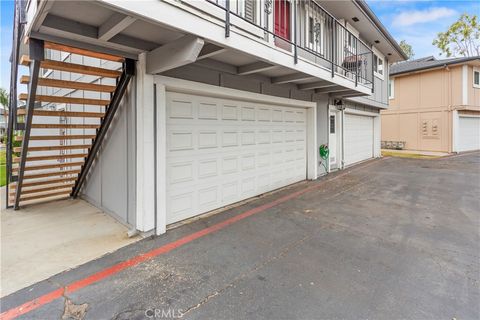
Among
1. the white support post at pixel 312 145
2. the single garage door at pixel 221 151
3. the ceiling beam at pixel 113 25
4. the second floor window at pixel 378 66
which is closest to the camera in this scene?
the ceiling beam at pixel 113 25

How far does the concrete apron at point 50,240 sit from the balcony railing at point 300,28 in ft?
13.6

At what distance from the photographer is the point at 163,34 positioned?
11.2 ft

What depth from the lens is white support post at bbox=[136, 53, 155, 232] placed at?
3777mm

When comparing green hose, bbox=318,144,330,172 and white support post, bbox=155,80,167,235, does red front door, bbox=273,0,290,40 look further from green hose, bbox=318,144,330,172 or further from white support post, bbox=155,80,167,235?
white support post, bbox=155,80,167,235

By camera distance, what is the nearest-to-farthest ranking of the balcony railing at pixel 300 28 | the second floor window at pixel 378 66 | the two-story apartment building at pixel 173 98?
the two-story apartment building at pixel 173 98 → the balcony railing at pixel 300 28 → the second floor window at pixel 378 66

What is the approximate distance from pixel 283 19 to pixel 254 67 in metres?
2.78

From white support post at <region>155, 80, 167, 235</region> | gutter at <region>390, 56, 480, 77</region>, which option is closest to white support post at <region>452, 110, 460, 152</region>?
gutter at <region>390, 56, 480, 77</region>

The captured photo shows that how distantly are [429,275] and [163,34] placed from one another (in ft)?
14.4

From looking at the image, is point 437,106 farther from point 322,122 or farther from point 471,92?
point 322,122

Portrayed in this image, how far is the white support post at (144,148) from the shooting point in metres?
3.78

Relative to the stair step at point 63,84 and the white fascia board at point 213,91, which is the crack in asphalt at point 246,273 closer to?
the white fascia board at point 213,91

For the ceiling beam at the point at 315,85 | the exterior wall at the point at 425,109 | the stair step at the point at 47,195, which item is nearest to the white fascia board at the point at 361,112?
the ceiling beam at the point at 315,85

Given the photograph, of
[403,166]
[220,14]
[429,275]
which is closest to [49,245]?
[220,14]

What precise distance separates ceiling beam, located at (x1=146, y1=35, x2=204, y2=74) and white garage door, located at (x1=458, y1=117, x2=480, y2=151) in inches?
739
